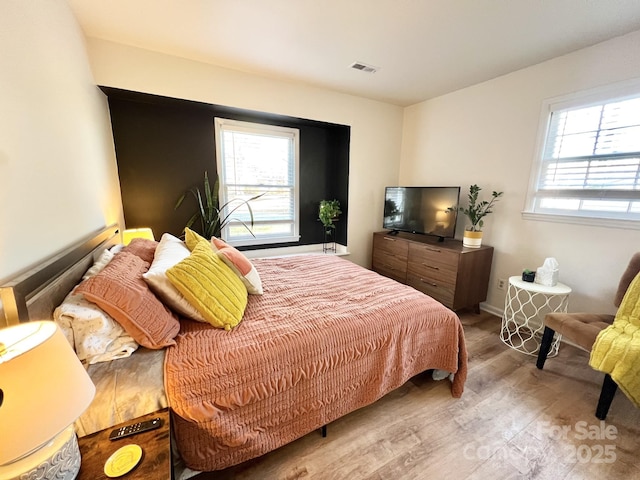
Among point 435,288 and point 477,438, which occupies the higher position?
point 435,288

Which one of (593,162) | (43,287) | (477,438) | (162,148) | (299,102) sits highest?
(299,102)

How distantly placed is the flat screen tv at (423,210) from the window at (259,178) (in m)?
1.32

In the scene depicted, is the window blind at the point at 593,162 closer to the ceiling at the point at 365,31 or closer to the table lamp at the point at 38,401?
the ceiling at the point at 365,31

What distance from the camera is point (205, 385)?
1.07 metres

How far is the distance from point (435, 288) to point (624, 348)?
1.48 meters

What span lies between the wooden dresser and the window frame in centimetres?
60

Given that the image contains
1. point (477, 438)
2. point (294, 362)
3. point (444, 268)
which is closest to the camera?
point (294, 362)

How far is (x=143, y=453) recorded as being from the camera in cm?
81

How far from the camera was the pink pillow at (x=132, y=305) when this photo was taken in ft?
3.53

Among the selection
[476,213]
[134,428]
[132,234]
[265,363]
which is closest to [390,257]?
[476,213]

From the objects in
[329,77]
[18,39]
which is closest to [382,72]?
[329,77]

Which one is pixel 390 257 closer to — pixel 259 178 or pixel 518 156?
pixel 518 156

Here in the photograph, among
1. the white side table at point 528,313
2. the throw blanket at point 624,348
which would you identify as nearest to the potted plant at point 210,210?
the white side table at point 528,313

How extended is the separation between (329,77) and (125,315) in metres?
2.86
